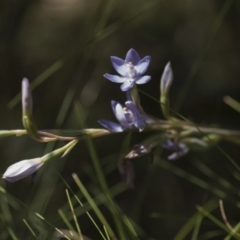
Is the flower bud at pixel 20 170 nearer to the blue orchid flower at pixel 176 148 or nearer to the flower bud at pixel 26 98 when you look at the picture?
the flower bud at pixel 26 98

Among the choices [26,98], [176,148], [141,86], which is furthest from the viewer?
[141,86]

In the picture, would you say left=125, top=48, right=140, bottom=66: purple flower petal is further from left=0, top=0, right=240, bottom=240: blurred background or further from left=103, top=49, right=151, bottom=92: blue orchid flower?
left=0, top=0, right=240, bottom=240: blurred background

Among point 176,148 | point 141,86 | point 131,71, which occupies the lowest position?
point 141,86

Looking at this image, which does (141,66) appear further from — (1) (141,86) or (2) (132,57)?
(1) (141,86)

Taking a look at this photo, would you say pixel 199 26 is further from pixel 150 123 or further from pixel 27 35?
pixel 150 123

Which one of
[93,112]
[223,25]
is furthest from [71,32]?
[223,25]

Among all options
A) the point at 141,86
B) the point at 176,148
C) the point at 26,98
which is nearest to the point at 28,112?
the point at 26,98
